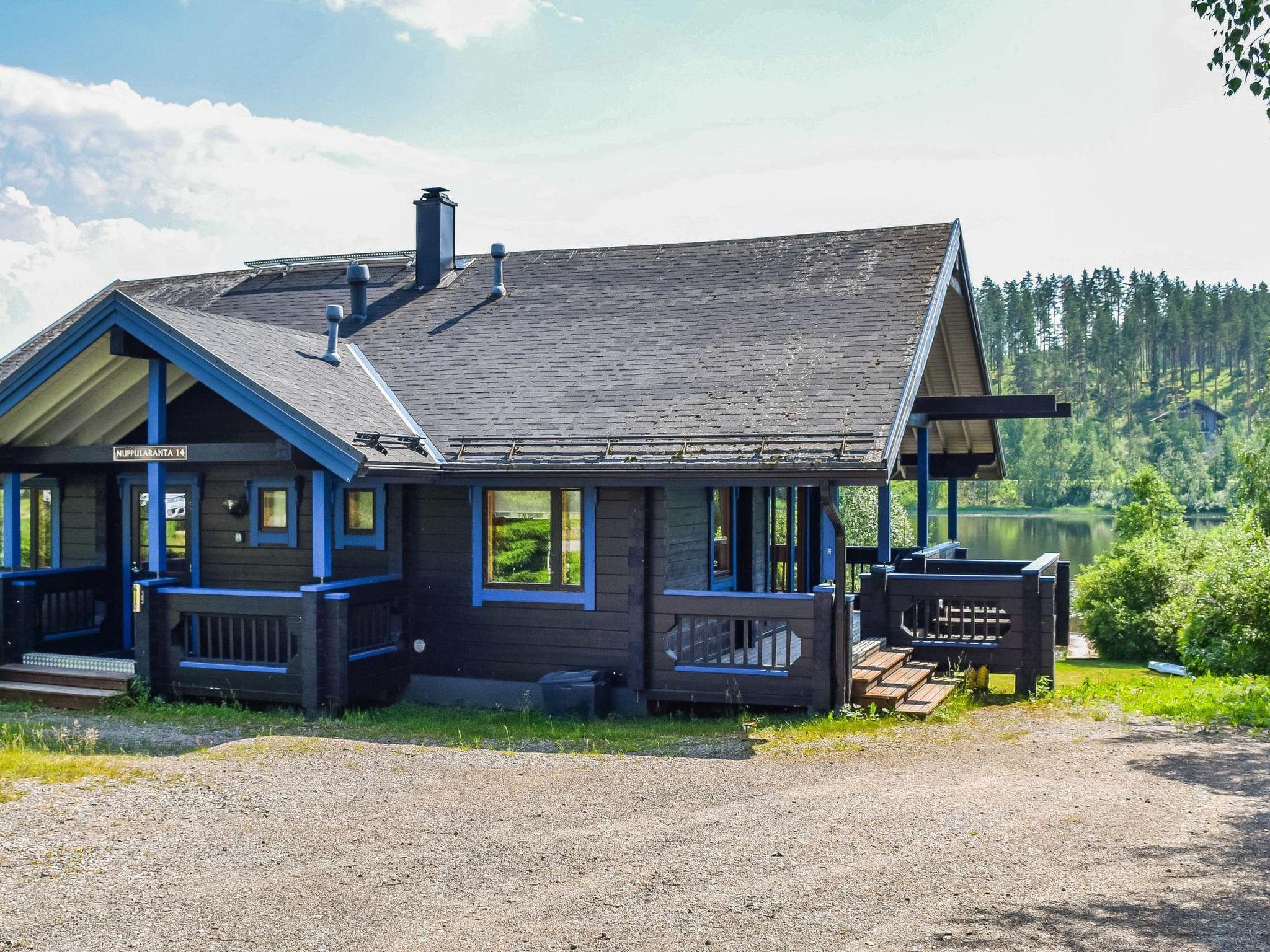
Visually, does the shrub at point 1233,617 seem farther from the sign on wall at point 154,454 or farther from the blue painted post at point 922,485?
the sign on wall at point 154,454

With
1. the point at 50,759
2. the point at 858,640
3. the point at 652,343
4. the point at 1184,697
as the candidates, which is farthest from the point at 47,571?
the point at 1184,697

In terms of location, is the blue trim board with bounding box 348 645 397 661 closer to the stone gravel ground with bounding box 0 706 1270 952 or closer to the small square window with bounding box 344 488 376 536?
the small square window with bounding box 344 488 376 536

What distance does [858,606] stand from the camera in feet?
45.0

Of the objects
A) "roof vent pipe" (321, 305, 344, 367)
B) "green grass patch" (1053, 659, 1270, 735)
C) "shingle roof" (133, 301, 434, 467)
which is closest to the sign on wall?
"shingle roof" (133, 301, 434, 467)

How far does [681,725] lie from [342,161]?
93.0ft

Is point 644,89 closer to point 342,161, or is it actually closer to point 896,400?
point 896,400

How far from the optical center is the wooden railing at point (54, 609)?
1305 centimetres

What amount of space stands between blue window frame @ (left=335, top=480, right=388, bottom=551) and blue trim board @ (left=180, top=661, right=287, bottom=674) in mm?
1753

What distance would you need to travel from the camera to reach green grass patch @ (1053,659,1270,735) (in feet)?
Result: 35.0

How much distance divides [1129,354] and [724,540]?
349 ft

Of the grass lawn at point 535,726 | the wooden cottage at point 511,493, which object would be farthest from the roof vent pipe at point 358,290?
the grass lawn at point 535,726

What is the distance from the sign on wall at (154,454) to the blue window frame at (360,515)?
1.74 m

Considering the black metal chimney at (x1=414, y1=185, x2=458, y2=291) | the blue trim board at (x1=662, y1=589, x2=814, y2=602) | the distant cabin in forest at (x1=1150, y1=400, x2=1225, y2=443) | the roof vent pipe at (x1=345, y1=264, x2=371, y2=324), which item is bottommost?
the blue trim board at (x1=662, y1=589, x2=814, y2=602)

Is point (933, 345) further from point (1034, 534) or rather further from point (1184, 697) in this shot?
point (1034, 534)
